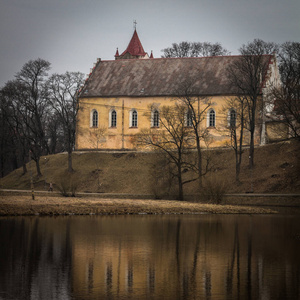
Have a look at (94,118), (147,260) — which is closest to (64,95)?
(94,118)

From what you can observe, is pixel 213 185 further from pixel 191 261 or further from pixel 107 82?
pixel 107 82

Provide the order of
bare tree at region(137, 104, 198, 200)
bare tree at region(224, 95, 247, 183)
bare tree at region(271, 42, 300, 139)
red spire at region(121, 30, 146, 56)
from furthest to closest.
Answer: red spire at region(121, 30, 146, 56) < bare tree at region(224, 95, 247, 183) < bare tree at region(137, 104, 198, 200) < bare tree at region(271, 42, 300, 139)

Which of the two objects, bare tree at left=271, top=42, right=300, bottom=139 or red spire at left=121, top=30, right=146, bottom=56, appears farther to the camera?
red spire at left=121, top=30, right=146, bottom=56

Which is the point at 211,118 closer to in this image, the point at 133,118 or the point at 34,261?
the point at 133,118

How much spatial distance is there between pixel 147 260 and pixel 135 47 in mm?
84923

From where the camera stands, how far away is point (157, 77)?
7550 cm

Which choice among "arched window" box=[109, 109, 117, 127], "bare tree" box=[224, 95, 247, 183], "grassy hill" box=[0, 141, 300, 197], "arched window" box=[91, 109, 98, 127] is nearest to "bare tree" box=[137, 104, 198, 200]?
"grassy hill" box=[0, 141, 300, 197]

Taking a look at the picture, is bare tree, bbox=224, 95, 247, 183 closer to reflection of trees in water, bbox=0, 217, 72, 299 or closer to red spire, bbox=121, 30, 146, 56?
red spire, bbox=121, 30, 146, 56

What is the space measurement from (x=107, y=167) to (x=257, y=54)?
840 inches

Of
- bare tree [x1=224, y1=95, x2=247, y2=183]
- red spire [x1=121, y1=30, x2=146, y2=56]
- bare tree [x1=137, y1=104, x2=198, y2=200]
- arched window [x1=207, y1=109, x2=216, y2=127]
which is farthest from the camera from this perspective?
red spire [x1=121, y1=30, x2=146, y2=56]

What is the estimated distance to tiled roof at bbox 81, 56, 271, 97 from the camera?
72000mm

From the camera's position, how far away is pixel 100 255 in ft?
68.0

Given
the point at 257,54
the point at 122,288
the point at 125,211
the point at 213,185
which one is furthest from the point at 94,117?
the point at 122,288

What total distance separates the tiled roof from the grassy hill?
779 cm
